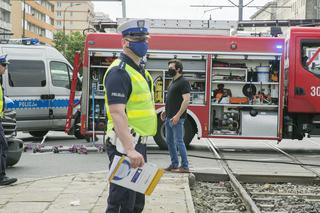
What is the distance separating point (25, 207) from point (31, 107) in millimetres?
9312

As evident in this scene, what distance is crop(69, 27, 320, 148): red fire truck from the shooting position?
1355cm

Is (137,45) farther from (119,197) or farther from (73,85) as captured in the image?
(73,85)

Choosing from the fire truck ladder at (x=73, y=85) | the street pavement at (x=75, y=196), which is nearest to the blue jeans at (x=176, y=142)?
the street pavement at (x=75, y=196)

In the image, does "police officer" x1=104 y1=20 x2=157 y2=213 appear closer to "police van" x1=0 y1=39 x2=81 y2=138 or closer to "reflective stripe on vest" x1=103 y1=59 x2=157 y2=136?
"reflective stripe on vest" x1=103 y1=59 x2=157 y2=136

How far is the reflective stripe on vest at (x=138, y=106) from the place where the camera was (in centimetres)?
468

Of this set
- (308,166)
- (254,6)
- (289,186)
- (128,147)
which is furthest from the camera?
(254,6)

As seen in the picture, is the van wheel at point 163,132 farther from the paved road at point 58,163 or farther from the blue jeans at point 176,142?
the blue jeans at point 176,142

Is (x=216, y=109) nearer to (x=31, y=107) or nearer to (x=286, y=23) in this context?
(x=286, y=23)

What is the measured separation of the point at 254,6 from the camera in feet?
88.2

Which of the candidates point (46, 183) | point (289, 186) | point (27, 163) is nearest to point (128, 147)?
point (46, 183)

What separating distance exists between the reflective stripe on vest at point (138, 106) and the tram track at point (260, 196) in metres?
2.70

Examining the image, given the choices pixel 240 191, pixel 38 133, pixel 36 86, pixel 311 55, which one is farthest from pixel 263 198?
pixel 38 133

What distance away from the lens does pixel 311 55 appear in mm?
13555

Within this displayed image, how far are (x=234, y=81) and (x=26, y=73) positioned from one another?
5.73m
